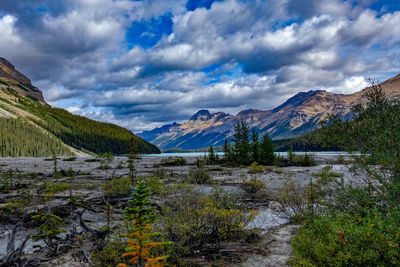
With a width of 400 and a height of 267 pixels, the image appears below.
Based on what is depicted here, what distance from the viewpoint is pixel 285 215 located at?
843 cm

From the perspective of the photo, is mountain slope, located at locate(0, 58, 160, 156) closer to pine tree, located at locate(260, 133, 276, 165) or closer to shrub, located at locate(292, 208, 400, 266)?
pine tree, located at locate(260, 133, 276, 165)

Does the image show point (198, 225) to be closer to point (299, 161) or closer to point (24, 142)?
point (299, 161)

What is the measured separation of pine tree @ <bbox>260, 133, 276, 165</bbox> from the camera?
37.5 metres

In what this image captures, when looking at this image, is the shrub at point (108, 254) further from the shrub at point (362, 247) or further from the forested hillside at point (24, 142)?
the forested hillside at point (24, 142)

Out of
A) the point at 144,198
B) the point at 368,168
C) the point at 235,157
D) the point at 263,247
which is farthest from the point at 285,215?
the point at 235,157

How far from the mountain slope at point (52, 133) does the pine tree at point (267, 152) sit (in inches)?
1735

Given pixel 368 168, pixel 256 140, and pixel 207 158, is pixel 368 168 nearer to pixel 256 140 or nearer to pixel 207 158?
pixel 256 140

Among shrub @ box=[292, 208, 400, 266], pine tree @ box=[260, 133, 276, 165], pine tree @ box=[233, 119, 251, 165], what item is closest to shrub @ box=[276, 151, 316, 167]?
pine tree @ box=[260, 133, 276, 165]

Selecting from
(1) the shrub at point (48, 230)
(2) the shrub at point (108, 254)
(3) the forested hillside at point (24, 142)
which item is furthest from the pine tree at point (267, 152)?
(3) the forested hillside at point (24, 142)

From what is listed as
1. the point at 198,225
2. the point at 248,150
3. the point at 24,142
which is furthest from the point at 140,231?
the point at 24,142

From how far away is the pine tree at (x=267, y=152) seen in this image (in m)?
37.5

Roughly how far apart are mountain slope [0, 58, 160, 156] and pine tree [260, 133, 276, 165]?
44.1 meters

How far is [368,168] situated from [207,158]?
39026 mm

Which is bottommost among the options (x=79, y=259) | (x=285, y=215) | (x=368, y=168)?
(x=285, y=215)
